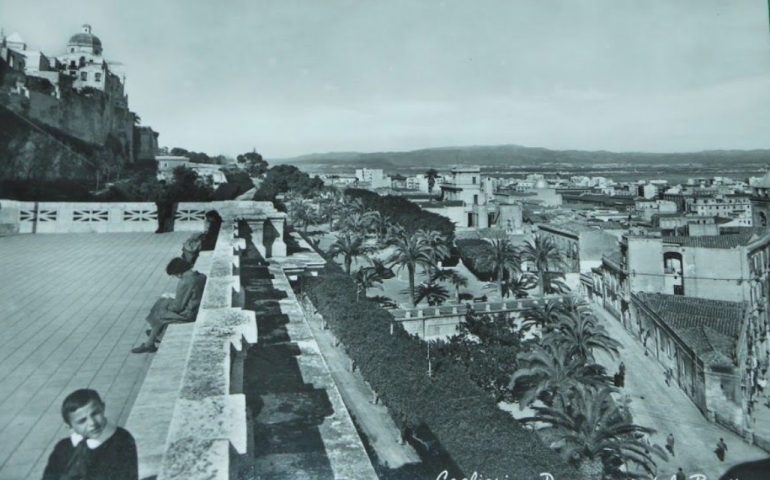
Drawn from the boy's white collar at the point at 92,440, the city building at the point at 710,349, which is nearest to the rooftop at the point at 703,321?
the city building at the point at 710,349

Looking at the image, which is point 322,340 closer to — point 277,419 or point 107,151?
point 277,419

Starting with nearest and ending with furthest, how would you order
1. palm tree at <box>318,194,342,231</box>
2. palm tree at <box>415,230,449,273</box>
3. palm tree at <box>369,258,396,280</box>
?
1. palm tree at <box>369,258,396,280</box>
2. palm tree at <box>415,230,449,273</box>
3. palm tree at <box>318,194,342,231</box>

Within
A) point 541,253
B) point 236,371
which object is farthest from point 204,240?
point 541,253

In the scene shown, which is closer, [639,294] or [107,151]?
[639,294]

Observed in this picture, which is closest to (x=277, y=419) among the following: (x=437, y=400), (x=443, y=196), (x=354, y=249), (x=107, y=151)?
(x=437, y=400)

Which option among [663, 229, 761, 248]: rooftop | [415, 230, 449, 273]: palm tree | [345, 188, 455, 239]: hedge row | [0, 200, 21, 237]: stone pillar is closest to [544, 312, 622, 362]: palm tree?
[415, 230, 449, 273]: palm tree

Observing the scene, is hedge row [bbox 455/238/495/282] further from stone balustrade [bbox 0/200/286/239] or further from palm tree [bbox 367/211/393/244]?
stone balustrade [bbox 0/200/286/239]
